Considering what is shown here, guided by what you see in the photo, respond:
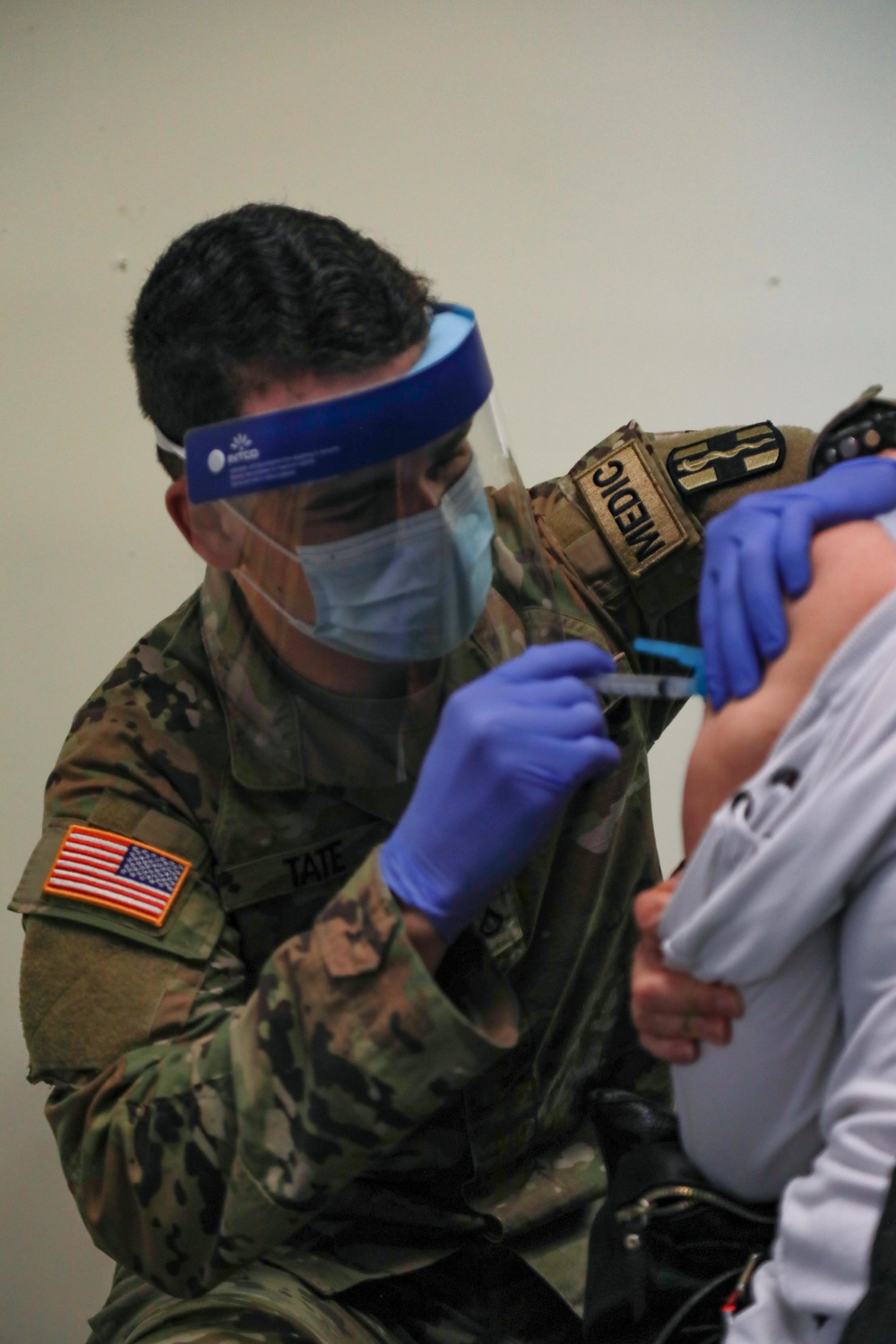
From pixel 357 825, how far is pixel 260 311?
0.38m

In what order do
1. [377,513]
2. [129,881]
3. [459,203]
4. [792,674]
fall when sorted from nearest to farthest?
1. [792,674]
2. [377,513]
3. [129,881]
4. [459,203]

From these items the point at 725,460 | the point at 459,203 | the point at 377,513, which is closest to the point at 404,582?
the point at 377,513

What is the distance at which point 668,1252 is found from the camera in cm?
71

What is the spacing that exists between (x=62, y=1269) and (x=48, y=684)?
0.70m

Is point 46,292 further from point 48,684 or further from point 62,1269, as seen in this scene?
point 62,1269

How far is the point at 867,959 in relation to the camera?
57 centimetres

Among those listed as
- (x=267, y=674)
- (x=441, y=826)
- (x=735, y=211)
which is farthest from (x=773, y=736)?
A: (x=735, y=211)

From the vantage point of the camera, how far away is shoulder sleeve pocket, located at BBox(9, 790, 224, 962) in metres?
0.96

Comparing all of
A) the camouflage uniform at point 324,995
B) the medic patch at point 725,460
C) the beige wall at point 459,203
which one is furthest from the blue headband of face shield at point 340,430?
the beige wall at point 459,203

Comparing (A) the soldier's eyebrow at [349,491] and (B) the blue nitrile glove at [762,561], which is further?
(A) the soldier's eyebrow at [349,491]

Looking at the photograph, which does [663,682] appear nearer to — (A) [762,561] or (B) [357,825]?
(A) [762,561]

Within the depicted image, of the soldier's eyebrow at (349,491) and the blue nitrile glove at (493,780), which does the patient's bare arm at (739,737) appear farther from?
the soldier's eyebrow at (349,491)

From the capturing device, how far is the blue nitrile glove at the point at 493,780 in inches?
28.6

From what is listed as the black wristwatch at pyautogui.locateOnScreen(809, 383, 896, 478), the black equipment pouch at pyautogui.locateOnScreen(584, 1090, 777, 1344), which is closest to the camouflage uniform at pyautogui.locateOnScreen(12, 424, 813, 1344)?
the black equipment pouch at pyautogui.locateOnScreen(584, 1090, 777, 1344)
